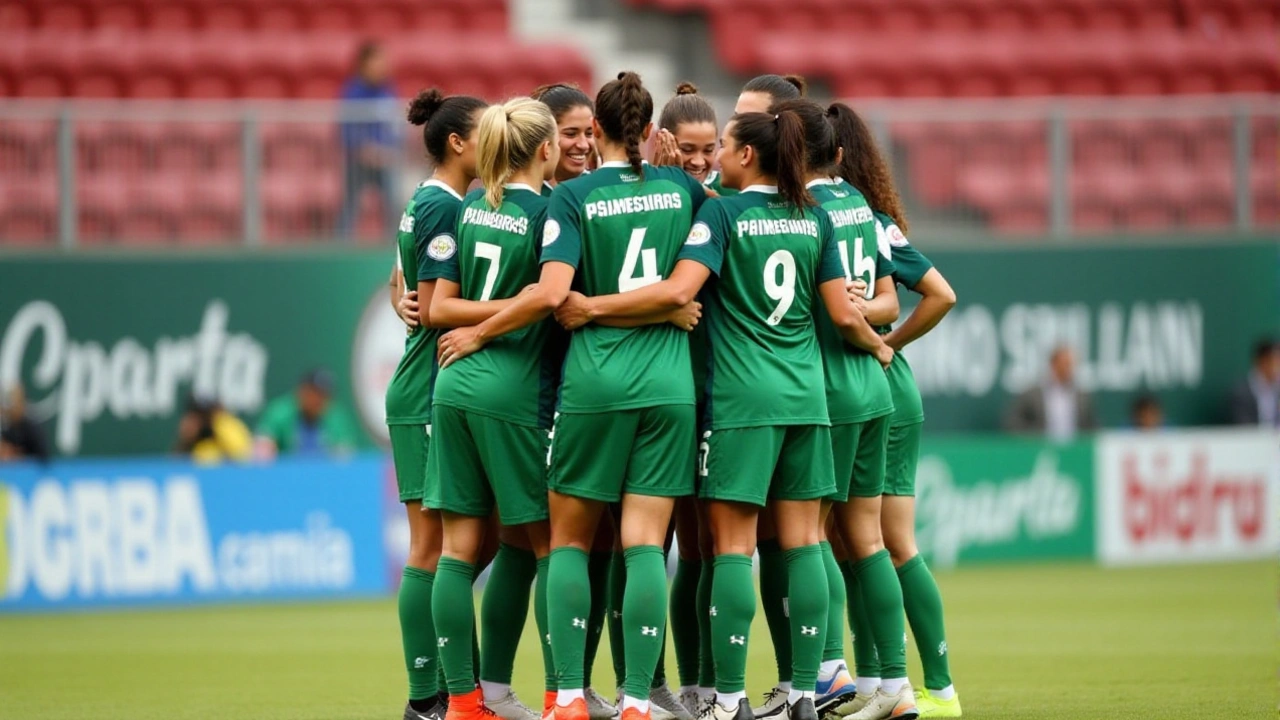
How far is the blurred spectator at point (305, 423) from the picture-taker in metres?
14.5

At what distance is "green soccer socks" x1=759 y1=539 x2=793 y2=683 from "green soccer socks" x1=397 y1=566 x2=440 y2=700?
1311mm

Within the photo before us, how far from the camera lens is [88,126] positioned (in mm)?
14391

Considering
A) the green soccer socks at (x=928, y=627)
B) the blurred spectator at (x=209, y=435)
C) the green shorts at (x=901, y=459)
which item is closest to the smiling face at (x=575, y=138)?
the green shorts at (x=901, y=459)

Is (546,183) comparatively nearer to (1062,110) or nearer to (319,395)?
(319,395)

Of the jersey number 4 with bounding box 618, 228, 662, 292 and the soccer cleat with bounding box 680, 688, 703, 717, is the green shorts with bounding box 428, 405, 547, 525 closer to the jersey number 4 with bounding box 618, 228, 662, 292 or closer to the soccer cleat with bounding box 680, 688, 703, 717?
the jersey number 4 with bounding box 618, 228, 662, 292

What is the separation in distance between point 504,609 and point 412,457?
679 mm

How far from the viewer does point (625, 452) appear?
22.1ft

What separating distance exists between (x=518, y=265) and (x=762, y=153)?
0.98m

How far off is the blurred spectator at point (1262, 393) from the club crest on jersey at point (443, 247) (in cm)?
1206

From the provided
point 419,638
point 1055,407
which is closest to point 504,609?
point 419,638

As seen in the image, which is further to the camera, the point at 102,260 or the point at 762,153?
the point at 102,260

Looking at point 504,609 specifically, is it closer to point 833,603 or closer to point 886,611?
point 833,603

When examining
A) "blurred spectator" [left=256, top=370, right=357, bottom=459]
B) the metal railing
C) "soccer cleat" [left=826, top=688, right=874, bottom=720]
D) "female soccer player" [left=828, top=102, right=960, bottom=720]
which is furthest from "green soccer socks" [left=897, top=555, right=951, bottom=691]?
the metal railing

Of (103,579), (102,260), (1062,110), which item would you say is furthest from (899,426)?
(1062,110)
